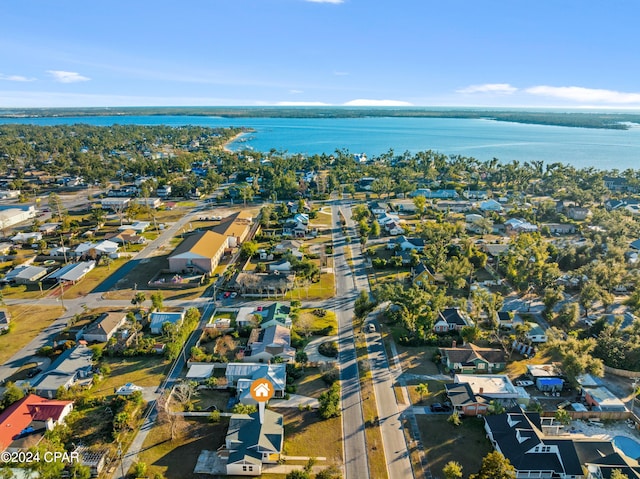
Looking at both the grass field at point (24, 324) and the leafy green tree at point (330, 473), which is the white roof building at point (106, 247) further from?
the leafy green tree at point (330, 473)

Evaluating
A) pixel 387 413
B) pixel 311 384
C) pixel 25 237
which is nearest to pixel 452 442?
pixel 387 413

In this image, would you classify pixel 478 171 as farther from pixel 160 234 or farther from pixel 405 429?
pixel 405 429

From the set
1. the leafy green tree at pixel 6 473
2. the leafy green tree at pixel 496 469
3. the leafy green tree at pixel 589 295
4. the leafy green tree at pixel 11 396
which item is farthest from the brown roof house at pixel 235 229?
the leafy green tree at pixel 496 469

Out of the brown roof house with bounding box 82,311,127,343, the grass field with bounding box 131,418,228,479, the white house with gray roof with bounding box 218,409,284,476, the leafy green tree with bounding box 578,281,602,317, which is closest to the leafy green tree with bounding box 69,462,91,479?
the grass field with bounding box 131,418,228,479

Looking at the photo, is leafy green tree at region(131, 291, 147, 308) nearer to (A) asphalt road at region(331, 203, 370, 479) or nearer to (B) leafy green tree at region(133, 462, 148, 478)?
(A) asphalt road at region(331, 203, 370, 479)

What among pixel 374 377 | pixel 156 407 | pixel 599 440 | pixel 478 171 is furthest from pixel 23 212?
pixel 478 171

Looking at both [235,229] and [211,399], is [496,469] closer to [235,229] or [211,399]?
[211,399]
